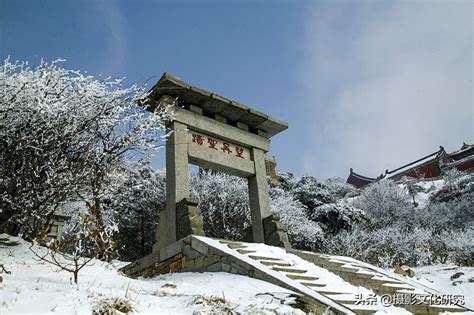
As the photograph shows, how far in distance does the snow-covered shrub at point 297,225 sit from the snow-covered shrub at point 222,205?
182 cm

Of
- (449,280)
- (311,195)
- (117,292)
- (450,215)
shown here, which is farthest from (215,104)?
(450,215)

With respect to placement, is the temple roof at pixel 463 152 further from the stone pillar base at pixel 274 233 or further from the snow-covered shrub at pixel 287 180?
the stone pillar base at pixel 274 233

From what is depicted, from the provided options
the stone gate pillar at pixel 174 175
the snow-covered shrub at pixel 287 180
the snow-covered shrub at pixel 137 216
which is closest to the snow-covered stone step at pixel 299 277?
the stone gate pillar at pixel 174 175

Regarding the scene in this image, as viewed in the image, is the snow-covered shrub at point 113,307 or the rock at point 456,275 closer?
the snow-covered shrub at point 113,307

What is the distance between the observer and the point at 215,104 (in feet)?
33.6

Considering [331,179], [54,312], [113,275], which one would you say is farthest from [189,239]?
[331,179]

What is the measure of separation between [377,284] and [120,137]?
19.5 ft

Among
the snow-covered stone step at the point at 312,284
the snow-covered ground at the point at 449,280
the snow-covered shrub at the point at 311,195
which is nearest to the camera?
the snow-covered stone step at the point at 312,284

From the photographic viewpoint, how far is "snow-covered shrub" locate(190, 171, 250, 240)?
16.9m

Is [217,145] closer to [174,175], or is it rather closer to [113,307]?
[174,175]

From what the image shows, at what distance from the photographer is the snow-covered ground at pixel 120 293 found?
352 centimetres

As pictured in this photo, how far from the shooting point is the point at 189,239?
23.4ft

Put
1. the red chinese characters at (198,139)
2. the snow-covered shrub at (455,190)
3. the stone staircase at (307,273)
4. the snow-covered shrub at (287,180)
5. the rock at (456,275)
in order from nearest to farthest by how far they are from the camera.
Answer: the stone staircase at (307,273) < the rock at (456,275) < the red chinese characters at (198,139) < the snow-covered shrub at (287,180) < the snow-covered shrub at (455,190)

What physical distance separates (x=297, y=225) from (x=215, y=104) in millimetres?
9710
